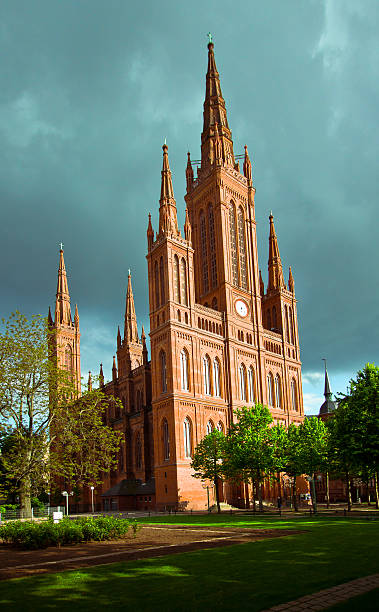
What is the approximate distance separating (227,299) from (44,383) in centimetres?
4504

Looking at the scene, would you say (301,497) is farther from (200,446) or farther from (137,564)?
(137,564)

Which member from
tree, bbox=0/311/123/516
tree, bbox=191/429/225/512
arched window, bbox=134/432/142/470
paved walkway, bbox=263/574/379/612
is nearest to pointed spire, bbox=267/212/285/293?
arched window, bbox=134/432/142/470

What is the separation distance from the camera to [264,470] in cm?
5353

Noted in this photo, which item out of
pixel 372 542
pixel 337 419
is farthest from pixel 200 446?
pixel 372 542

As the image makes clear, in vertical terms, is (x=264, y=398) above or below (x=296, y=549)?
above

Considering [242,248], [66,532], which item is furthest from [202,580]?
[242,248]

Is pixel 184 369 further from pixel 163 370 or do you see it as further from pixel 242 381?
pixel 242 381

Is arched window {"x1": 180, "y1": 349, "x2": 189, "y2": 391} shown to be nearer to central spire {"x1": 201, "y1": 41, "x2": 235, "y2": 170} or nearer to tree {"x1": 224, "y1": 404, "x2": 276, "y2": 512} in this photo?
tree {"x1": 224, "y1": 404, "x2": 276, "y2": 512}

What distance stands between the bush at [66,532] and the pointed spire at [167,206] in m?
52.1

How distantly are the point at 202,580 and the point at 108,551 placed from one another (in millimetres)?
8604

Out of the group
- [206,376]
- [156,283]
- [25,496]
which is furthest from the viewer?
[156,283]

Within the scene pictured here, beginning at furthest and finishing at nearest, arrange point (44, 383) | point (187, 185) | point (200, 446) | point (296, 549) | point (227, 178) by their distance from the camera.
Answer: point (187, 185), point (227, 178), point (200, 446), point (44, 383), point (296, 549)

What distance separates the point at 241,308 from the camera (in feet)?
277

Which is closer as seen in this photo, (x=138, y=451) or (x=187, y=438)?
(x=187, y=438)
